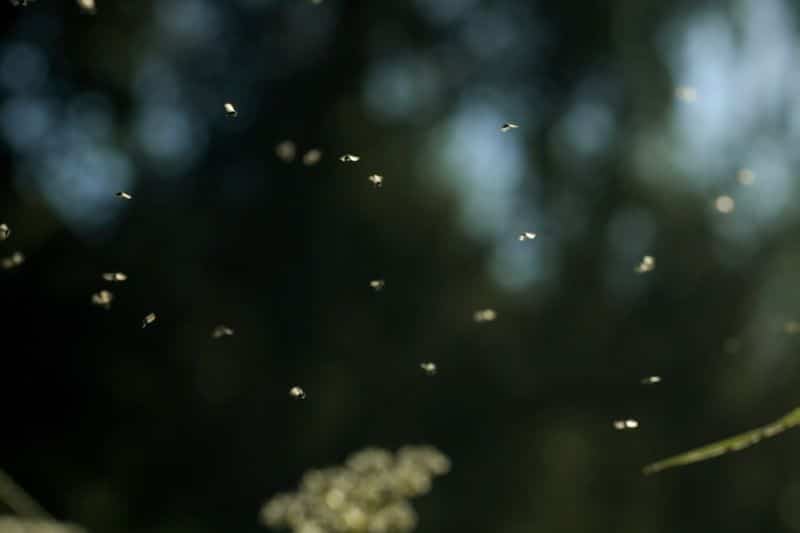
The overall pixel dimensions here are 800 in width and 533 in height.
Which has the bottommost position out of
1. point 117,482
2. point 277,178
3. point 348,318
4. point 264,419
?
point 117,482

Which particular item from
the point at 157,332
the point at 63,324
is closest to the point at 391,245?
the point at 157,332

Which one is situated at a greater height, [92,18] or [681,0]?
[681,0]

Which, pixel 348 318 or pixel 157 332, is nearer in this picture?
pixel 157 332

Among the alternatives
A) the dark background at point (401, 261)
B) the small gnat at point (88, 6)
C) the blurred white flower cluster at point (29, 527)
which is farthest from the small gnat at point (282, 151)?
the blurred white flower cluster at point (29, 527)

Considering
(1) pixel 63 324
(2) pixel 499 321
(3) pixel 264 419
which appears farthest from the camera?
(2) pixel 499 321

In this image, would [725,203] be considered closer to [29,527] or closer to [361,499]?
[361,499]

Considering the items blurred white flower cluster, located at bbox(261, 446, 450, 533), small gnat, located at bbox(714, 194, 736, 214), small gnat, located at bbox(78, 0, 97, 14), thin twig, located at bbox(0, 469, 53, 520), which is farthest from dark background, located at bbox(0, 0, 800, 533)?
thin twig, located at bbox(0, 469, 53, 520)

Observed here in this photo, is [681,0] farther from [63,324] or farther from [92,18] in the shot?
[63,324]

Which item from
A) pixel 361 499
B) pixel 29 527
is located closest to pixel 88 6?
pixel 361 499
